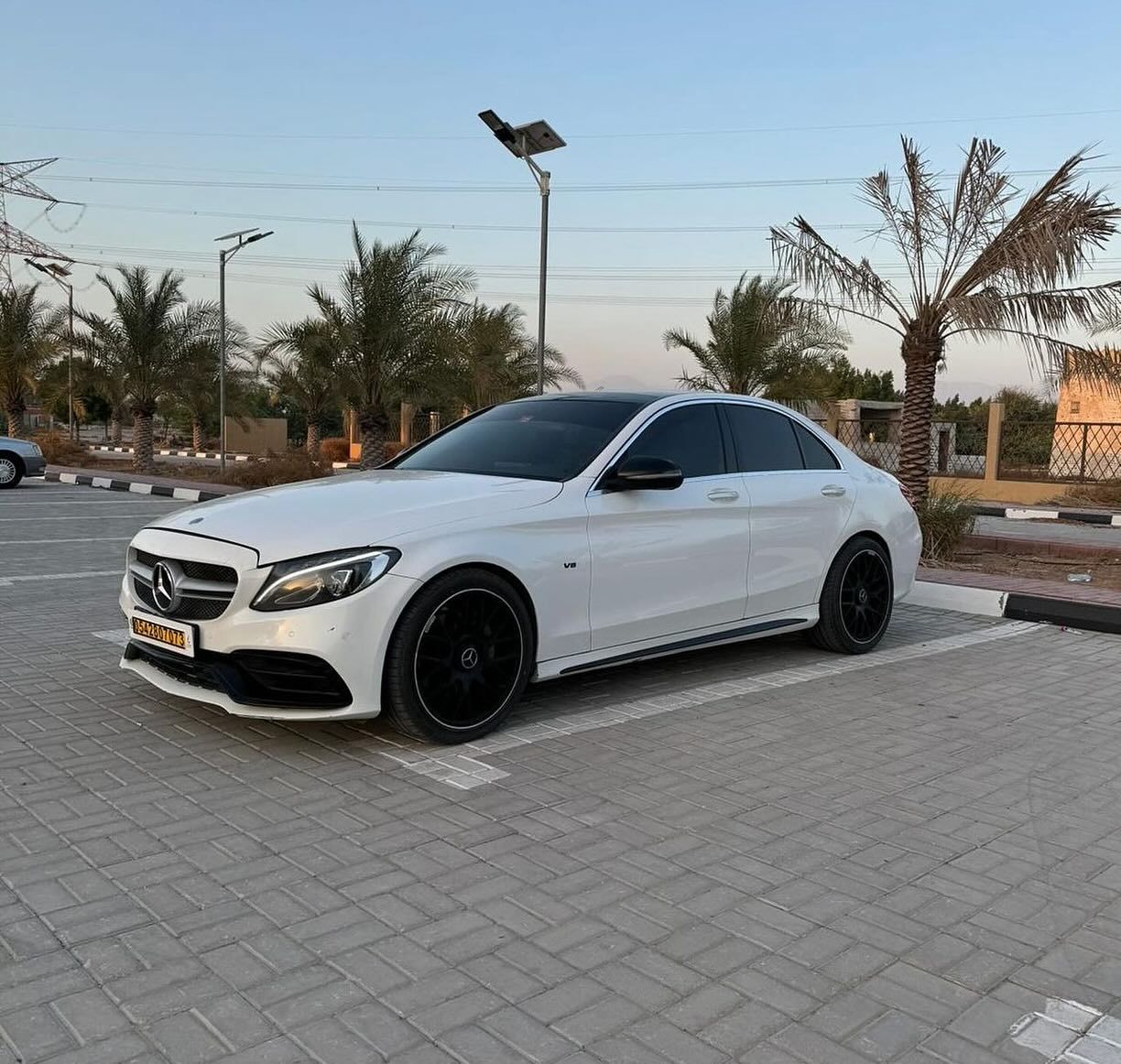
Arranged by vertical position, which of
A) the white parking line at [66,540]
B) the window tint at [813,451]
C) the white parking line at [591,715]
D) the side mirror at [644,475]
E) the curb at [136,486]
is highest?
the window tint at [813,451]

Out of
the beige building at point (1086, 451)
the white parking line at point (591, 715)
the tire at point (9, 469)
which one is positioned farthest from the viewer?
the beige building at point (1086, 451)

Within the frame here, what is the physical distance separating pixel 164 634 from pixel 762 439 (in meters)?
3.56

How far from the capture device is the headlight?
171 inches

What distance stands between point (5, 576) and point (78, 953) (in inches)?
284

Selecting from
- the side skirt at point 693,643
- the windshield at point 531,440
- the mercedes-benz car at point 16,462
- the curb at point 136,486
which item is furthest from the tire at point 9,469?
the side skirt at point 693,643

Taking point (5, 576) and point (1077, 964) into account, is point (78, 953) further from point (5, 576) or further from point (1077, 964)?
point (5, 576)

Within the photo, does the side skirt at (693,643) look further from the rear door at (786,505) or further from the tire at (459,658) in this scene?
the tire at (459,658)

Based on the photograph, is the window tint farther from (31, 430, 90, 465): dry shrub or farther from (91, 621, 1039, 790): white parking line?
(31, 430, 90, 465): dry shrub

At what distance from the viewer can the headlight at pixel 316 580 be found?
435 centimetres

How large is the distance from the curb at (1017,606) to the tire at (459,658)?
4.95 metres

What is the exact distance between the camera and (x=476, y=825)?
381cm

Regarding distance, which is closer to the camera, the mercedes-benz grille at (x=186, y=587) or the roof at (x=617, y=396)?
the mercedes-benz grille at (x=186, y=587)

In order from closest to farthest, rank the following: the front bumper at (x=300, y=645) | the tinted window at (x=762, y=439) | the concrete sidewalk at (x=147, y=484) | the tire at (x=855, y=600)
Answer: the front bumper at (x=300, y=645) → the tinted window at (x=762, y=439) → the tire at (x=855, y=600) → the concrete sidewalk at (x=147, y=484)

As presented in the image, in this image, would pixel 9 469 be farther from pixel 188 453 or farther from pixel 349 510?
pixel 188 453
